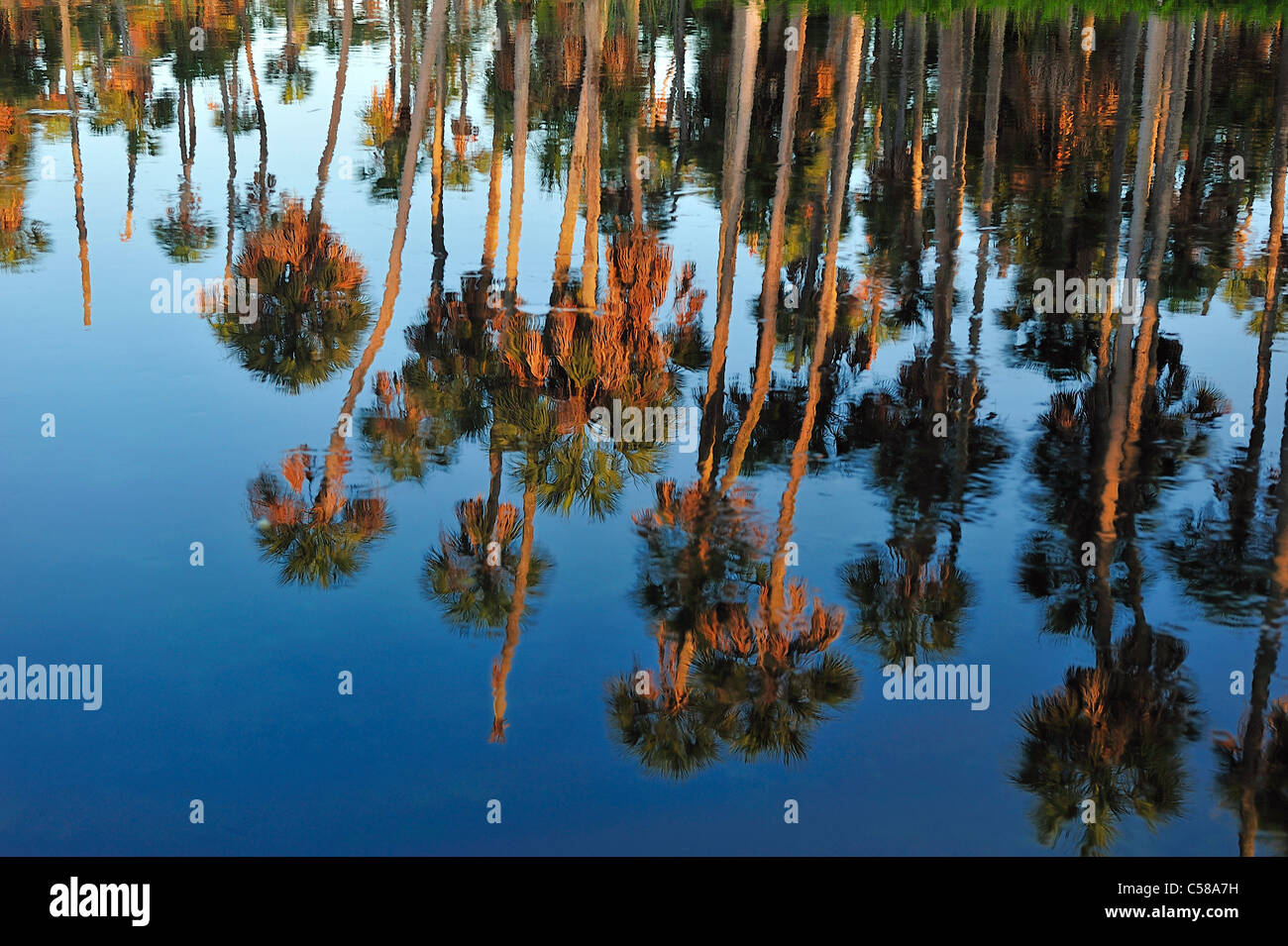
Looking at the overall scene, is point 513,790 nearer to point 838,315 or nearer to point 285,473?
point 285,473

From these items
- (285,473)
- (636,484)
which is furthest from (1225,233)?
(285,473)

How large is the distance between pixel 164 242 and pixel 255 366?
5604 millimetres

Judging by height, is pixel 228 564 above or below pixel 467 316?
below

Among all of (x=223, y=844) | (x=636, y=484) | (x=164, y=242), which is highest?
(x=164, y=242)

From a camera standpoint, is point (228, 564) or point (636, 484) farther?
point (636, 484)

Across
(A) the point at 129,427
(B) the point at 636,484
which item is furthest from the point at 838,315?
(A) the point at 129,427

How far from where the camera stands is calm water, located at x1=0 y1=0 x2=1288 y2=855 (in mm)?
7867

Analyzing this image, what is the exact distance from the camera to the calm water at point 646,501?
7867 millimetres

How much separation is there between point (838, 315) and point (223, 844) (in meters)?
10.3

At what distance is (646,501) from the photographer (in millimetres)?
11500

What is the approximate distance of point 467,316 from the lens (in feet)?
51.7

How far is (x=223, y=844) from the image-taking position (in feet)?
23.9

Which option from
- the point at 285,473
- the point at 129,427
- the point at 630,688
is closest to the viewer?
the point at 630,688

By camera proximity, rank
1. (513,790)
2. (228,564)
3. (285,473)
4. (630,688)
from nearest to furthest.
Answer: (513,790) → (630,688) → (228,564) → (285,473)
